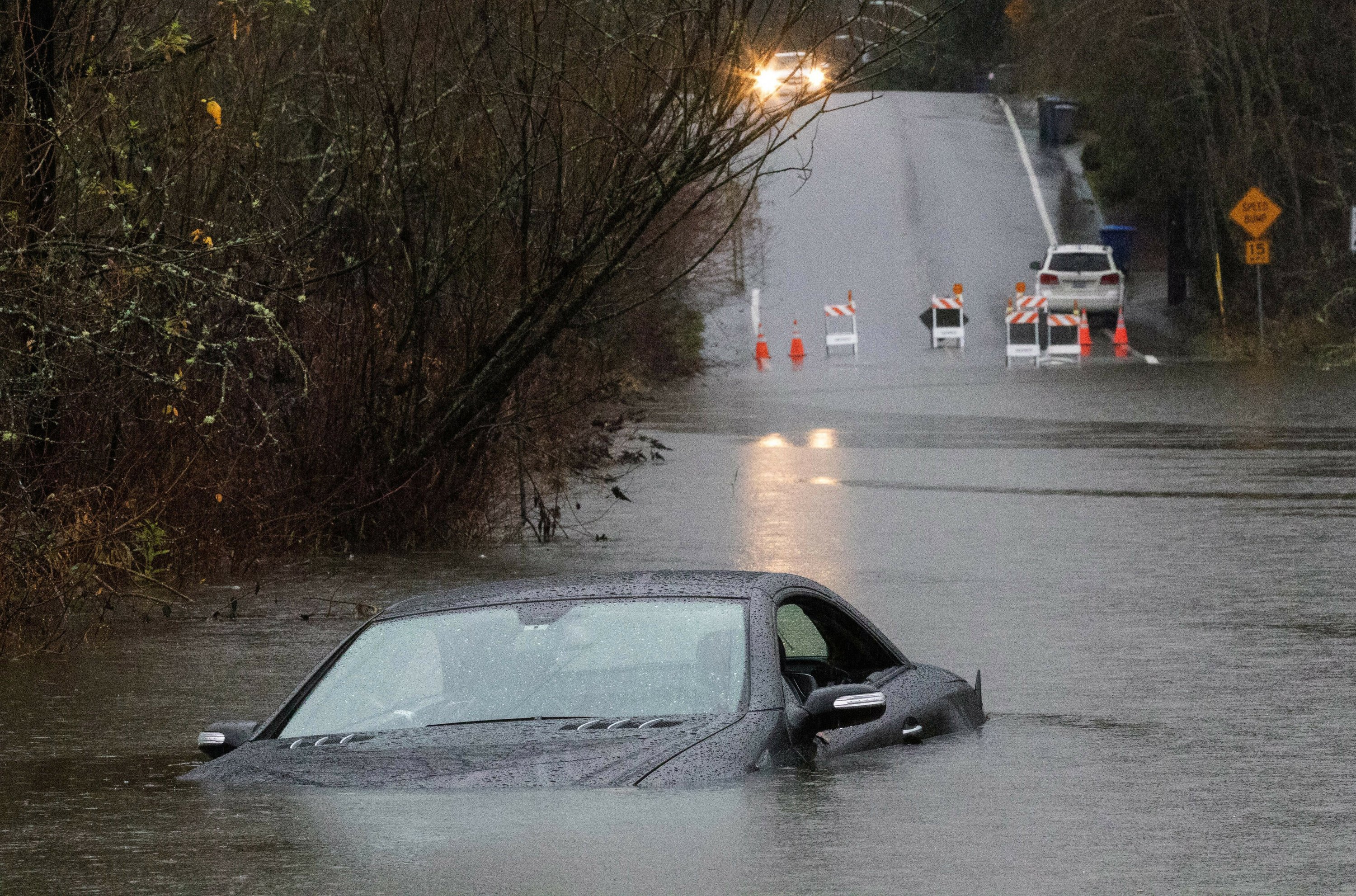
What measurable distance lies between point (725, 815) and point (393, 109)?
34.2ft

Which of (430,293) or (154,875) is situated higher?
(430,293)

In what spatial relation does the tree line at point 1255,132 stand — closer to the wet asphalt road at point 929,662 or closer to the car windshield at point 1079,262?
the car windshield at point 1079,262

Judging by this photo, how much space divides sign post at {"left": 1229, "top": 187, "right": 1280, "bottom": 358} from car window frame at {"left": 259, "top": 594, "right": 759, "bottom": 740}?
39870mm

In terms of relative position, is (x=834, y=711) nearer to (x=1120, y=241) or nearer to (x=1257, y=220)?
(x=1257, y=220)

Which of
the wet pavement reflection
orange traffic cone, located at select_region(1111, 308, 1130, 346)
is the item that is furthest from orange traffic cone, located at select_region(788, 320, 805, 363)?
the wet pavement reflection

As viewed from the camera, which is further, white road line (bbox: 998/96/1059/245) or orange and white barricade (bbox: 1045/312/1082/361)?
white road line (bbox: 998/96/1059/245)

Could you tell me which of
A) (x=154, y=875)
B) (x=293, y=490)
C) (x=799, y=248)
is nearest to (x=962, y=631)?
(x=293, y=490)

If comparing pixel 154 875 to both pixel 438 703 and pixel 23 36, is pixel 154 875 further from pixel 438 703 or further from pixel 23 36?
pixel 23 36

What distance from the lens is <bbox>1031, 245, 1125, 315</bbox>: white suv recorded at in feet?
174

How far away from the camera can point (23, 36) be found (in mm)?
14344

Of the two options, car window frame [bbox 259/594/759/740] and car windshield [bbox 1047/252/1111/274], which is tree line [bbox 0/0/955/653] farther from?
car windshield [bbox 1047/252/1111/274]

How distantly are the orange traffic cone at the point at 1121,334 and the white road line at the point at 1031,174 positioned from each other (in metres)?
8.54

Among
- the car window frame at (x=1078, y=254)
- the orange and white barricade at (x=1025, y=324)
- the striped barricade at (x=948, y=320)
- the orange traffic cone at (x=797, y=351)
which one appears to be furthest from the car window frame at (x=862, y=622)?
the car window frame at (x=1078, y=254)

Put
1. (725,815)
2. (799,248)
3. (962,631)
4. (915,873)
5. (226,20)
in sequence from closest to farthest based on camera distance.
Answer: (915,873) < (725,815) < (962,631) < (226,20) < (799,248)
